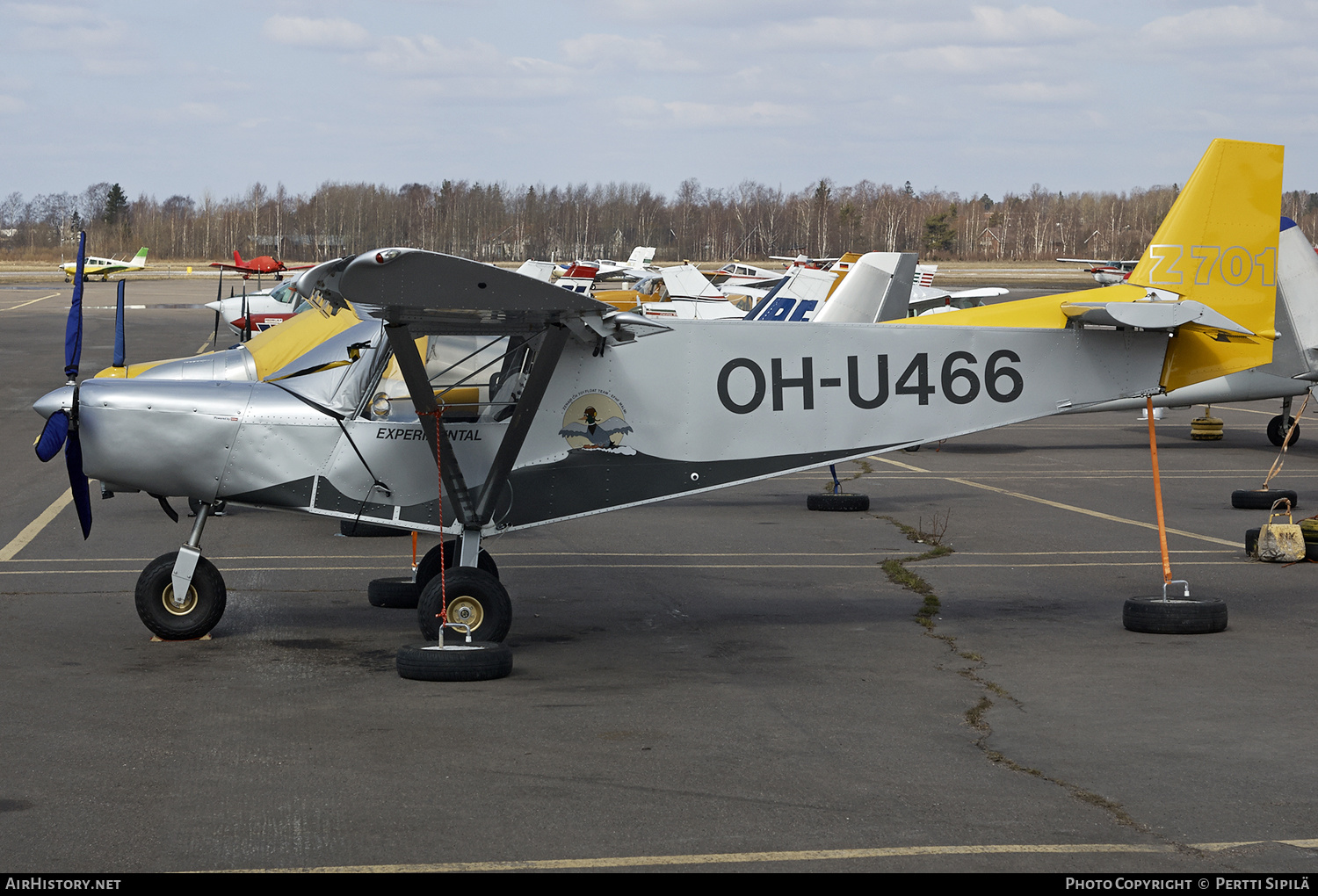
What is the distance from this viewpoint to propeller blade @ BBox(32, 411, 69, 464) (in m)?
7.89

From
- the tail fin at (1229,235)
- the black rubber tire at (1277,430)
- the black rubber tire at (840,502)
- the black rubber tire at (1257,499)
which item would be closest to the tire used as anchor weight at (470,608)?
the tail fin at (1229,235)

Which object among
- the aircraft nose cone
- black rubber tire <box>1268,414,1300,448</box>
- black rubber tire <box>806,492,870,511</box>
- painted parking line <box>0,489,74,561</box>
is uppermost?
the aircraft nose cone

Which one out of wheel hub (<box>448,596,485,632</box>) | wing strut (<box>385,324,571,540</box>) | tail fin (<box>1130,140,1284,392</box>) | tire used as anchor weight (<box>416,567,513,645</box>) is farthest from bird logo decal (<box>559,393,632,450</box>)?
tail fin (<box>1130,140,1284,392</box>)

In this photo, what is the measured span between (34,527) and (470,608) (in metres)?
7.29

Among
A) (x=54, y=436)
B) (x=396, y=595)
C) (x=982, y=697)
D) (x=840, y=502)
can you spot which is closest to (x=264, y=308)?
(x=840, y=502)

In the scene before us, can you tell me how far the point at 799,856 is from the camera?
4.73 meters

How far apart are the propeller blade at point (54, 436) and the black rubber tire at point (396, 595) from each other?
2576mm

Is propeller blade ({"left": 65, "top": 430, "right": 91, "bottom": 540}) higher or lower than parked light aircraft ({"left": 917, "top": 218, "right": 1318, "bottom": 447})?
lower

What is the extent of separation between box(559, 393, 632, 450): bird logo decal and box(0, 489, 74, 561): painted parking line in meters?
4.75

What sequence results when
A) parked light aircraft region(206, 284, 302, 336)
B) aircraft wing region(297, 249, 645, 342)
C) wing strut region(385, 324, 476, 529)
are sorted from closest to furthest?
1. aircraft wing region(297, 249, 645, 342)
2. wing strut region(385, 324, 476, 529)
3. parked light aircraft region(206, 284, 302, 336)

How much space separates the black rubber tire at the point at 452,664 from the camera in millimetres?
7441

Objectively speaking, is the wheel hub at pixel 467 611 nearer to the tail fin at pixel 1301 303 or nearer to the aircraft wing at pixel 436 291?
the aircraft wing at pixel 436 291

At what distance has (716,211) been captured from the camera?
16275 cm

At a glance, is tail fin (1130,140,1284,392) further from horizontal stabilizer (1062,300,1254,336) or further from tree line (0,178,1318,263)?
tree line (0,178,1318,263)
